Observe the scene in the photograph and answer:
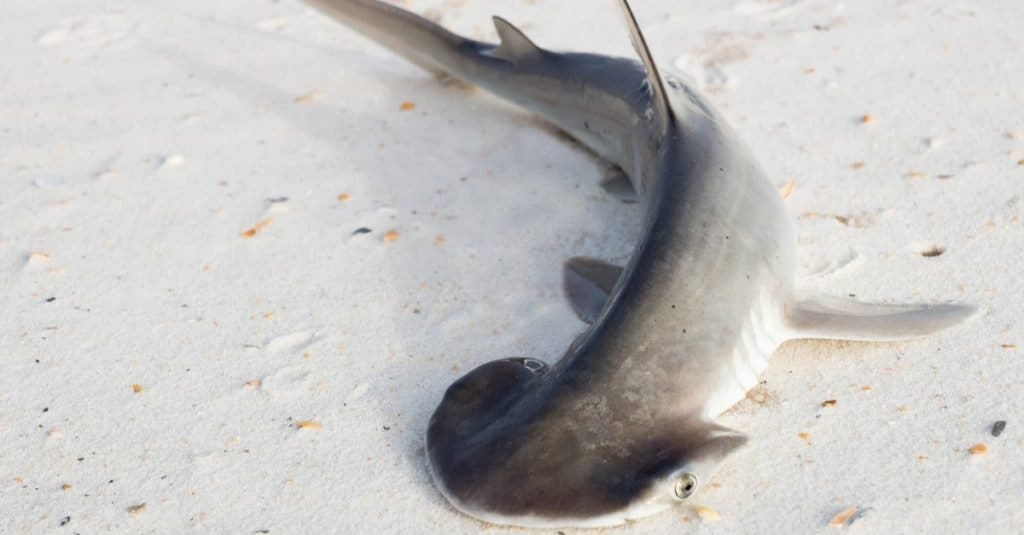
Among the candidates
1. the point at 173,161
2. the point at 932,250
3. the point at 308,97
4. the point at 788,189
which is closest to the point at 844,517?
the point at 932,250

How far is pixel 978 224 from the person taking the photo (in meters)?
3.65

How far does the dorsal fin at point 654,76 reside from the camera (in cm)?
309

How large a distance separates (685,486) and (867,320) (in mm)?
833

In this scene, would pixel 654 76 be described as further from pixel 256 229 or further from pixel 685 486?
pixel 256 229

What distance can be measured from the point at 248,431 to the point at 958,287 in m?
1.96

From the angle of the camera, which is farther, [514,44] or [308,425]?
[514,44]

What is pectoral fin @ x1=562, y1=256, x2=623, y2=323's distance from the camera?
3331mm

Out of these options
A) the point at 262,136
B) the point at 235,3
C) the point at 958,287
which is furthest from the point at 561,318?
the point at 235,3

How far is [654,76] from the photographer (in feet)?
10.7

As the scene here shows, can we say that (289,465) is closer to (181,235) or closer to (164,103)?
(181,235)

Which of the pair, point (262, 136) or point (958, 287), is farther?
point (262, 136)

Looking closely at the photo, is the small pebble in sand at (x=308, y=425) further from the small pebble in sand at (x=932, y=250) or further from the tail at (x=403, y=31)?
the tail at (x=403, y=31)

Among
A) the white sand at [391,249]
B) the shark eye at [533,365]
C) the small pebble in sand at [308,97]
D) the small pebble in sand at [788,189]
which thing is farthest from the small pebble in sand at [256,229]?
the small pebble in sand at [788,189]

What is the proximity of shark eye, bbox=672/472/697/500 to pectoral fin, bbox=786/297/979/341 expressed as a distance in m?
0.69
